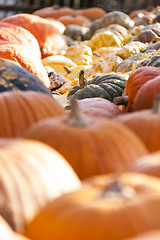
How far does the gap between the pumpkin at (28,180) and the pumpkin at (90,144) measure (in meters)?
0.10

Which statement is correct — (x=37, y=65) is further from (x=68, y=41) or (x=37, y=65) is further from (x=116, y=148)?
(x=68, y=41)

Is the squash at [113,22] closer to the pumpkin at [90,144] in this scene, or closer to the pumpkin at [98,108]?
the pumpkin at [98,108]

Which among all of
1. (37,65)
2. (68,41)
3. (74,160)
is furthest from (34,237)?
(68,41)

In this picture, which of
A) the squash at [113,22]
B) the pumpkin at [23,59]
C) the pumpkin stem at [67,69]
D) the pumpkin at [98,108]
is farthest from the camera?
the squash at [113,22]

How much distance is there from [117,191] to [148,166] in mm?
266

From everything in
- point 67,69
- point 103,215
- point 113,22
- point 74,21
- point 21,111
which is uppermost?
point 103,215

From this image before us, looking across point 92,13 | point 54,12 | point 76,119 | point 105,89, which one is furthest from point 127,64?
point 54,12

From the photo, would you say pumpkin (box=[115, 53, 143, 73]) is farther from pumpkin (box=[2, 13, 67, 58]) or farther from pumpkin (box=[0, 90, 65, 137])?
pumpkin (box=[0, 90, 65, 137])

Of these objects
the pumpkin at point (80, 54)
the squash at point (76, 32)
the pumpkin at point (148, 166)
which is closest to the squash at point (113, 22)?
the squash at point (76, 32)

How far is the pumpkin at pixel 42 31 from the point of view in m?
6.24

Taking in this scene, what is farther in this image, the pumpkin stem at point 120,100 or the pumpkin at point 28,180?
the pumpkin stem at point 120,100

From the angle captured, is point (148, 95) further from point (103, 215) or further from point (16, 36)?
point (16, 36)

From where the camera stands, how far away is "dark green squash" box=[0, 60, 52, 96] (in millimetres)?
1931

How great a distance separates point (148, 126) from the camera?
1.31 metres
